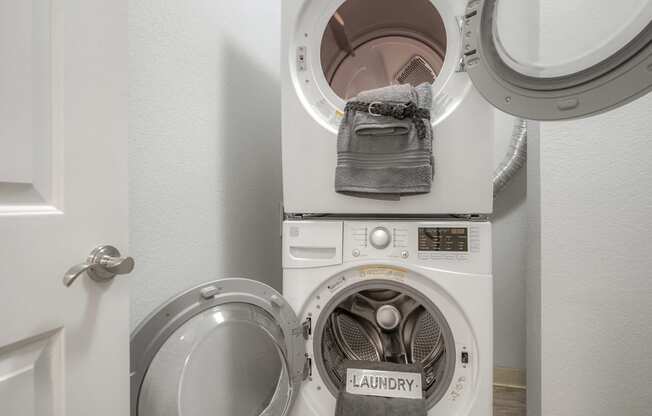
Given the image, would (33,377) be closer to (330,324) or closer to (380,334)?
(330,324)

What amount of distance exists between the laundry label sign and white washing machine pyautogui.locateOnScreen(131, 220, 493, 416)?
5 cm

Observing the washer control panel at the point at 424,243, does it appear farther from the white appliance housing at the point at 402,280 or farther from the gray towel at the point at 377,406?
the gray towel at the point at 377,406

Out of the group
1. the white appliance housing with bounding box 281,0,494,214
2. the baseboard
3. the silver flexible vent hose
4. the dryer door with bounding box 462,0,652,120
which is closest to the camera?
the dryer door with bounding box 462,0,652,120

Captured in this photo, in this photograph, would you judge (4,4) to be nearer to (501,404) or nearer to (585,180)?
(585,180)

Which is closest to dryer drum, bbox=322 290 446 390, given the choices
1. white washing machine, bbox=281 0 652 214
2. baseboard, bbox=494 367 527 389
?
white washing machine, bbox=281 0 652 214

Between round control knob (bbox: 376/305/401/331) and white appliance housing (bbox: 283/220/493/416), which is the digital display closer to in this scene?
white appliance housing (bbox: 283/220/493/416)

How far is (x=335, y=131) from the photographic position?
3.18 feet

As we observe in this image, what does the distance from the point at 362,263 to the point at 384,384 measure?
36 centimetres

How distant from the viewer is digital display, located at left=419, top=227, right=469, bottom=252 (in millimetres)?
918

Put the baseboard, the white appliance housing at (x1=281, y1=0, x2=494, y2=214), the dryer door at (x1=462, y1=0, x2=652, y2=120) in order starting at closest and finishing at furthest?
the dryer door at (x1=462, y1=0, x2=652, y2=120) < the white appliance housing at (x1=281, y1=0, x2=494, y2=214) < the baseboard

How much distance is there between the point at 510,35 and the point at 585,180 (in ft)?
1.73

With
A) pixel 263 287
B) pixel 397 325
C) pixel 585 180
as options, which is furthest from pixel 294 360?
pixel 585 180

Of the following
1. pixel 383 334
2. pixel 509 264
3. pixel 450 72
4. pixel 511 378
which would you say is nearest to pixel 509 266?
pixel 509 264

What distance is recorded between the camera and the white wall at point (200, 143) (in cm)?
78
